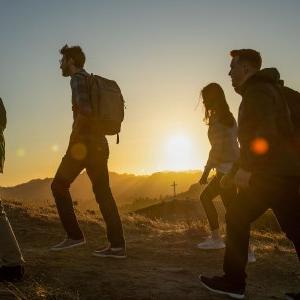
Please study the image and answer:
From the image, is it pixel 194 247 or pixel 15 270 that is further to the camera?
pixel 194 247

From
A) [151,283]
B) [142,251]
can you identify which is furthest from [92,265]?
[142,251]

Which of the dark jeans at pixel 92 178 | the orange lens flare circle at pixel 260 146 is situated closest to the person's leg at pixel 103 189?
the dark jeans at pixel 92 178

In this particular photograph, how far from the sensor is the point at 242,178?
16.0 feet

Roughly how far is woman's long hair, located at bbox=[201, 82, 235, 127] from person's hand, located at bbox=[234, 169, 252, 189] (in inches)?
103

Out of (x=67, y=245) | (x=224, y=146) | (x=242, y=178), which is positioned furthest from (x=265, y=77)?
(x=67, y=245)

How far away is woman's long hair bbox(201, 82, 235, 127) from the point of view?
24.3 feet

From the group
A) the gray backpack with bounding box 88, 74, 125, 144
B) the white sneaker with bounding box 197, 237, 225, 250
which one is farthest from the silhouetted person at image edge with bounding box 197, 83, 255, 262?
the gray backpack with bounding box 88, 74, 125, 144

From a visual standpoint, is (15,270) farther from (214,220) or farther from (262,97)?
(214,220)

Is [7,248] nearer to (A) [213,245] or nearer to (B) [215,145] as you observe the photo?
(B) [215,145]

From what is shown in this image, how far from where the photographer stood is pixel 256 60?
508 centimetres

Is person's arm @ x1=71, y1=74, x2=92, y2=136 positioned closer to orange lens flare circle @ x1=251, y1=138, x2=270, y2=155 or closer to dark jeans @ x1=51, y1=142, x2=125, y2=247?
dark jeans @ x1=51, y1=142, x2=125, y2=247

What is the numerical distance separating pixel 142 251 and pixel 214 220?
1353 millimetres

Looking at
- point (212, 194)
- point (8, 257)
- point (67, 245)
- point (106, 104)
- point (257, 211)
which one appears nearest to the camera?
point (8, 257)

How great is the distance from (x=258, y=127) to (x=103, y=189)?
273cm
